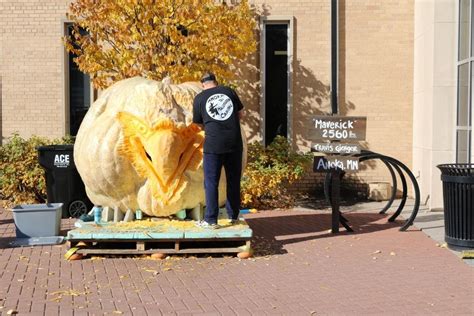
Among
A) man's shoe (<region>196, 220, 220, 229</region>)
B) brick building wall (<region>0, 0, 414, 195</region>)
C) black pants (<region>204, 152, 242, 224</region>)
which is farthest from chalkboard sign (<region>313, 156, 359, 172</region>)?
brick building wall (<region>0, 0, 414, 195</region>)

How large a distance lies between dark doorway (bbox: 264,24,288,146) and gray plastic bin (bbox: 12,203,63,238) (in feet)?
20.9

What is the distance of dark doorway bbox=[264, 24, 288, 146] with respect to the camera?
1437cm

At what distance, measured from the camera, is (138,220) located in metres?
8.41

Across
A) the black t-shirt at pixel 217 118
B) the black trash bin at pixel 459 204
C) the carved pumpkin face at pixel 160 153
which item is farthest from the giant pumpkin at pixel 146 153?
the black trash bin at pixel 459 204

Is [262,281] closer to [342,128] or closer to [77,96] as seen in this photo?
[342,128]

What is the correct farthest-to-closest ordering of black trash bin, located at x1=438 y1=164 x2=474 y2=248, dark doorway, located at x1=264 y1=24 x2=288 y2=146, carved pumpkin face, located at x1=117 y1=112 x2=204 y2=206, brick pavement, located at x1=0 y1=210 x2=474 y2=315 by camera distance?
dark doorway, located at x1=264 y1=24 x2=288 y2=146 → black trash bin, located at x1=438 y1=164 x2=474 y2=248 → carved pumpkin face, located at x1=117 y1=112 x2=204 y2=206 → brick pavement, located at x1=0 y1=210 x2=474 y2=315

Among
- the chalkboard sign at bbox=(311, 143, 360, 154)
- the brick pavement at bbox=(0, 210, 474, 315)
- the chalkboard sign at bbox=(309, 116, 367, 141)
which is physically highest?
the chalkboard sign at bbox=(309, 116, 367, 141)

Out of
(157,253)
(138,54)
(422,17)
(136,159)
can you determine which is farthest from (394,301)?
(422,17)

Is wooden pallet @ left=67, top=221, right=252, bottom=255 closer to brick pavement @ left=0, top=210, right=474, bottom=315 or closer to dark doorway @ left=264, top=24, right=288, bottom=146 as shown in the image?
brick pavement @ left=0, top=210, right=474, bottom=315

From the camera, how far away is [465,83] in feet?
38.4

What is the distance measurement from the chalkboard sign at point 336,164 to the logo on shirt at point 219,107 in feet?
7.06

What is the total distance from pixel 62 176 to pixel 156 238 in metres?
3.94

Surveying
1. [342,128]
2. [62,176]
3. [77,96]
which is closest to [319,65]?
[342,128]

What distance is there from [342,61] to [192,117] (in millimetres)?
6672
